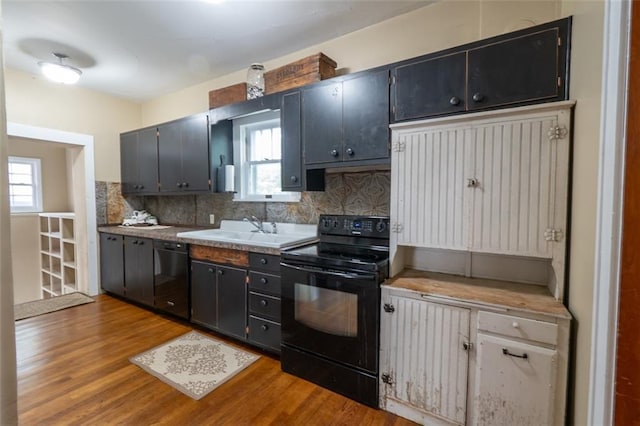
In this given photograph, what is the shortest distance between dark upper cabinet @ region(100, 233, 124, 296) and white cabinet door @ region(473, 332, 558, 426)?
390cm

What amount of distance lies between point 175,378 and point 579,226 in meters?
2.56

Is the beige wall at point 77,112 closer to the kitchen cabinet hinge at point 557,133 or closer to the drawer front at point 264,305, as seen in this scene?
the drawer front at point 264,305

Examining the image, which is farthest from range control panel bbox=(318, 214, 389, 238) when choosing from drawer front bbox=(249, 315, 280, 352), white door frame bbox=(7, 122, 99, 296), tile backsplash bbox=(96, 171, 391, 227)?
white door frame bbox=(7, 122, 99, 296)

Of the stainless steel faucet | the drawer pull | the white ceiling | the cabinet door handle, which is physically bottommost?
the drawer pull

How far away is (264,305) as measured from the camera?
2365 millimetres

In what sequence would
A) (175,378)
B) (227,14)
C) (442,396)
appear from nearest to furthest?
(442,396)
(175,378)
(227,14)

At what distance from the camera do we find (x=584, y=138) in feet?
4.07

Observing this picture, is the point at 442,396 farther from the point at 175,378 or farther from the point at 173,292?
the point at 173,292

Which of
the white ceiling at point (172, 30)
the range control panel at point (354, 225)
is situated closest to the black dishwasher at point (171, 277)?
the range control panel at point (354, 225)

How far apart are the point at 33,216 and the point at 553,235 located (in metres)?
7.04

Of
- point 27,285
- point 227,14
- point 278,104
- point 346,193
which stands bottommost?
point 27,285

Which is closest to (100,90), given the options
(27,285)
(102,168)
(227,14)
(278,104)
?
(102,168)

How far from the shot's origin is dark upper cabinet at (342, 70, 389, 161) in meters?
1.98

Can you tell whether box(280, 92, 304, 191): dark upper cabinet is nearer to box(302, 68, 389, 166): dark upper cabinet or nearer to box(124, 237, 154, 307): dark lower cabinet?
box(302, 68, 389, 166): dark upper cabinet
